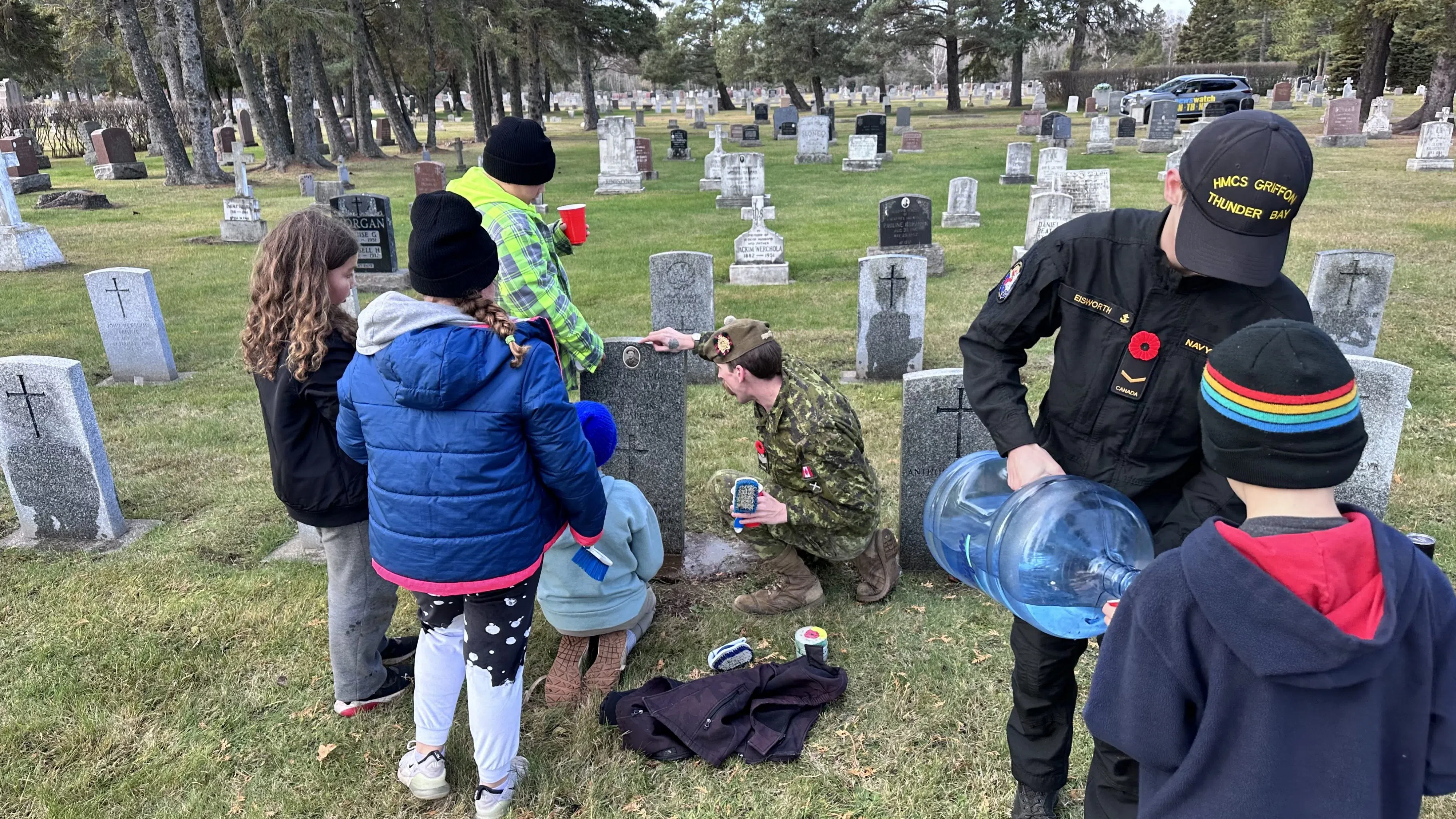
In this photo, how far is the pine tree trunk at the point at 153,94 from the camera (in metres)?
18.0

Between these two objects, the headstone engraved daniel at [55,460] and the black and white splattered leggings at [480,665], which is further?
the headstone engraved daniel at [55,460]

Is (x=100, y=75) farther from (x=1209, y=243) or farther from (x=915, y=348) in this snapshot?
(x=1209, y=243)

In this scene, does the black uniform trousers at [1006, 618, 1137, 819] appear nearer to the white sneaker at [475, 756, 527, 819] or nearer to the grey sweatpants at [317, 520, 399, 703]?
the white sneaker at [475, 756, 527, 819]

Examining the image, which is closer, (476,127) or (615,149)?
(615,149)

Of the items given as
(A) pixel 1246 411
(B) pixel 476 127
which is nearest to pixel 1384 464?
(A) pixel 1246 411

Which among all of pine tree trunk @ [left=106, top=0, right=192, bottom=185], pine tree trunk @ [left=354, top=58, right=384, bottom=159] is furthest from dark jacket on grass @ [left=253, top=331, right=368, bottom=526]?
pine tree trunk @ [left=354, top=58, right=384, bottom=159]

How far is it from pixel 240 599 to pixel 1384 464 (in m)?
5.58

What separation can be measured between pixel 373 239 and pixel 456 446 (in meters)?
10.1

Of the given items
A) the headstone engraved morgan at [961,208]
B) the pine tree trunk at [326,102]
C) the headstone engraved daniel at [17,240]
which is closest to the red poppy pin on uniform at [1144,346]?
the headstone engraved morgan at [961,208]

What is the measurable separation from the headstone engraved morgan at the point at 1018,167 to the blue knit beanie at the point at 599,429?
689 inches

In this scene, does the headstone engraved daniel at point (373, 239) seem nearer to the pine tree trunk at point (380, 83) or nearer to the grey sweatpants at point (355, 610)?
the grey sweatpants at point (355, 610)

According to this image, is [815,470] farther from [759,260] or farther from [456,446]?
[759,260]

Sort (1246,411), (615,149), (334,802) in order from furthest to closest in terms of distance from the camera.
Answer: (615,149) < (334,802) < (1246,411)

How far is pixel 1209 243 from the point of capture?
1.93m
